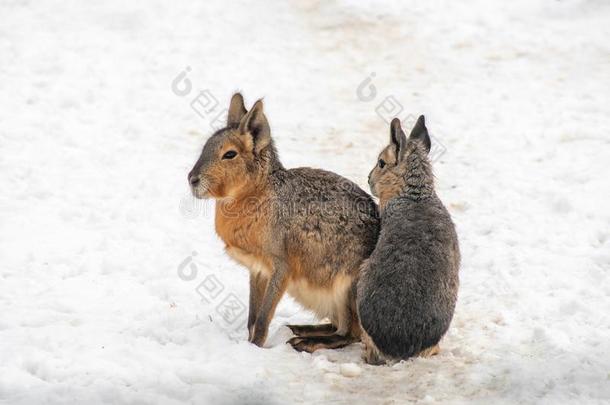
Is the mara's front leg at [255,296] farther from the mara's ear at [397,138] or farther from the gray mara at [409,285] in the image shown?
the mara's ear at [397,138]

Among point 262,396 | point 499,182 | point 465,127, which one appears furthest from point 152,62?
point 262,396

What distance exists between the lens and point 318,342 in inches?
254

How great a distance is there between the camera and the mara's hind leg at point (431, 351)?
19.8 ft

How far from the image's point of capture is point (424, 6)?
1320cm

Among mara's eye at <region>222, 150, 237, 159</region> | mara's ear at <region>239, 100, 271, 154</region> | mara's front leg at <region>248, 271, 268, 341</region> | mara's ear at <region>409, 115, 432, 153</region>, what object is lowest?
mara's front leg at <region>248, 271, 268, 341</region>

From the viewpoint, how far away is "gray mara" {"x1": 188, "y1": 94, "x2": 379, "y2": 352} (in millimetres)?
6309

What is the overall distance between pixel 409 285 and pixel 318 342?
2.97 ft

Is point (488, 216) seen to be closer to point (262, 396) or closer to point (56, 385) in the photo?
point (262, 396)

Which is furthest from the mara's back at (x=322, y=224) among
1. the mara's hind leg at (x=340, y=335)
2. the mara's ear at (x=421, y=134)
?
the mara's ear at (x=421, y=134)

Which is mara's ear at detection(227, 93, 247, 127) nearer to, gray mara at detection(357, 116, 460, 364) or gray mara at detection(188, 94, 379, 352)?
gray mara at detection(188, 94, 379, 352)

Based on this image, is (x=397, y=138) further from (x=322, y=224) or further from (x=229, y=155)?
(x=229, y=155)

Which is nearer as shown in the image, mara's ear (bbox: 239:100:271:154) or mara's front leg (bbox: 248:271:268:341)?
mara's ear (bbox: 239:100:271:154)

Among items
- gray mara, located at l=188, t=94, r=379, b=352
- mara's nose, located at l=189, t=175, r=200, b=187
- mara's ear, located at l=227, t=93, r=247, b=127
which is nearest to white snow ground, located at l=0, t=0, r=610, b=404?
gray mara, located at l=188, t=94, r=379, b=352

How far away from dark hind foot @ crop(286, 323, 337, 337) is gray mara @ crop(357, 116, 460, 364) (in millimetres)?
547
